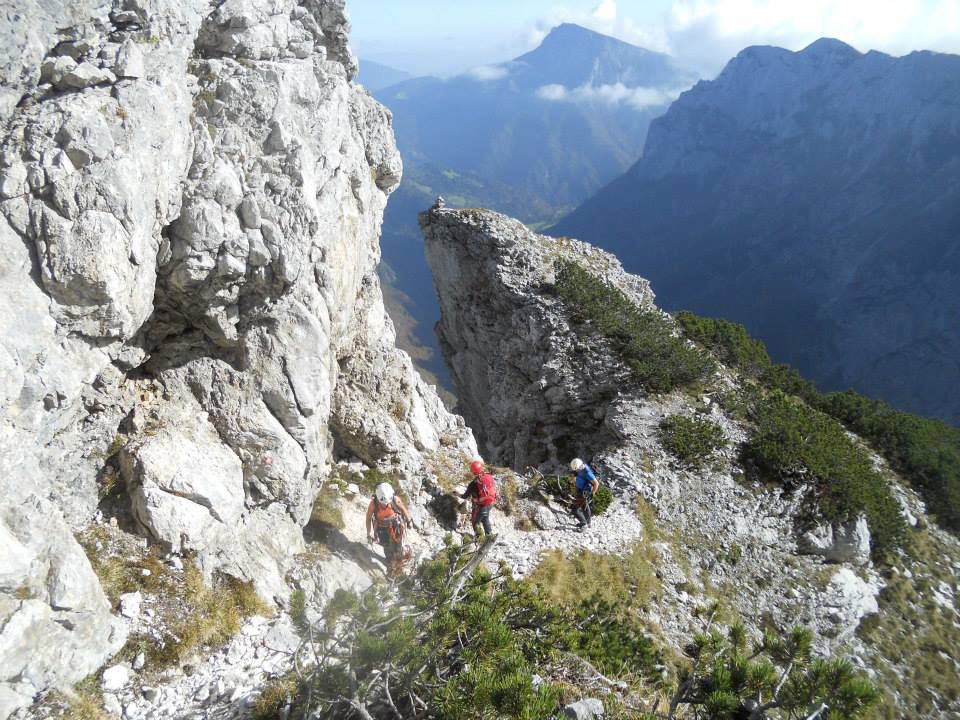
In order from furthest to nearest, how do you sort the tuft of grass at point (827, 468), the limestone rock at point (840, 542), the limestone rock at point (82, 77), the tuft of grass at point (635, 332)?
1. the tuft of grass at point (635, 332)
2. the tuft of grass at point (827, 468)
3. the limestone rock at point (840, 542)
4. the limestone rock at point (82, 77)

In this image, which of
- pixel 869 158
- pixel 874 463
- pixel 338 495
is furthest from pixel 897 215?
pixel 338 495

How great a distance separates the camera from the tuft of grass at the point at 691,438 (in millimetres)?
27938

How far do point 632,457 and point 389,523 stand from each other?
15894 millimetres

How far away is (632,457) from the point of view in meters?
27.8

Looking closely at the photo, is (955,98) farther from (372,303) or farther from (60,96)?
(60,96)

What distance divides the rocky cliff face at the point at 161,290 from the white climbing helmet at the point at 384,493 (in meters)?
2.62

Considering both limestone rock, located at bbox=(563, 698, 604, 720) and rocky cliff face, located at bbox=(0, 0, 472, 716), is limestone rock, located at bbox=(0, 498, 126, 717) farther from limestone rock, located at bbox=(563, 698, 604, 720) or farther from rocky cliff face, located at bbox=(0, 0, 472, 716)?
limestone rock, located at bbox=(563, 698, 604, 720)

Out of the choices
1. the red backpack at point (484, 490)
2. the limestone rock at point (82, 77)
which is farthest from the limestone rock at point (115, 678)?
the limestone rock at point (82, 77)

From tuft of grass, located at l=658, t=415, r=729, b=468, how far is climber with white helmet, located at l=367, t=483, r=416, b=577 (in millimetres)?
17064

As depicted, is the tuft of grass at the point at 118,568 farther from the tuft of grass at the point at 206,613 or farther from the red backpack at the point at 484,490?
the red backpack at the point at 484,490

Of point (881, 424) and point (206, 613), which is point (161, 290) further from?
point (881, 424)

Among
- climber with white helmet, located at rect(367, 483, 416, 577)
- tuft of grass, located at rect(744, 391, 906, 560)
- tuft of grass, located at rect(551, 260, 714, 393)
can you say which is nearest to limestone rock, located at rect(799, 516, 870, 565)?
tuft of grass, located at rect(744, 391, 906, 560)

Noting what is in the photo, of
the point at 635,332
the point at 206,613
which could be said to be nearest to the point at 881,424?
the point at 635,332

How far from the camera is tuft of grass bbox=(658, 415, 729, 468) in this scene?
27938 millimetres
